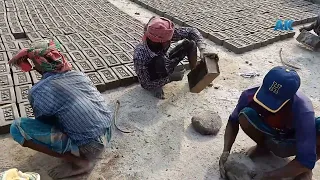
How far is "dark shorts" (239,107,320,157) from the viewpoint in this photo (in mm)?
2836

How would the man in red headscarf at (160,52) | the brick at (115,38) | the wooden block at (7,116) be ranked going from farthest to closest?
the brick at (115,38), the man in red headscarf at (160,52), the wooden block at (7,116)

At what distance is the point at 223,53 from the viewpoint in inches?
220

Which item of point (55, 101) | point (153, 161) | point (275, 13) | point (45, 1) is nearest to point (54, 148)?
point (55, 101)

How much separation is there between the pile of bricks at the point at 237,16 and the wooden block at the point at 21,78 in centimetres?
319

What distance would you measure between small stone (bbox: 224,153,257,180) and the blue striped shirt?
1.16m

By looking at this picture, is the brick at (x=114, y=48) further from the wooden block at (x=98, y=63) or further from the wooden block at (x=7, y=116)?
the wooden block at (x=7, y=116)

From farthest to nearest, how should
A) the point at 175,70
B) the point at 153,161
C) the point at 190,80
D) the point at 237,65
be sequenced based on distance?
the point at 237,65, the point at 175,70, the point at 190,80, the point at 153,161

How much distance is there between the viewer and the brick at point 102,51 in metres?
5.05

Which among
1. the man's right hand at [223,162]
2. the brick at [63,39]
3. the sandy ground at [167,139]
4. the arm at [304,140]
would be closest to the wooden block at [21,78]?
the sandy ground at [167,139]

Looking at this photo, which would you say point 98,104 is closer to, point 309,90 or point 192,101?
point 192,101

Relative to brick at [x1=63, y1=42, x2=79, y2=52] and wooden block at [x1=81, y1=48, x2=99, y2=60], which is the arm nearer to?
wooden block at [x1=81, y1=48, x2=99, y2=60]

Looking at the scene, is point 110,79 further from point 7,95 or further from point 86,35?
point 86,35

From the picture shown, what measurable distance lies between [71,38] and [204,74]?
2.70m

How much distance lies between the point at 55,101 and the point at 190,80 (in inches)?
77.4
